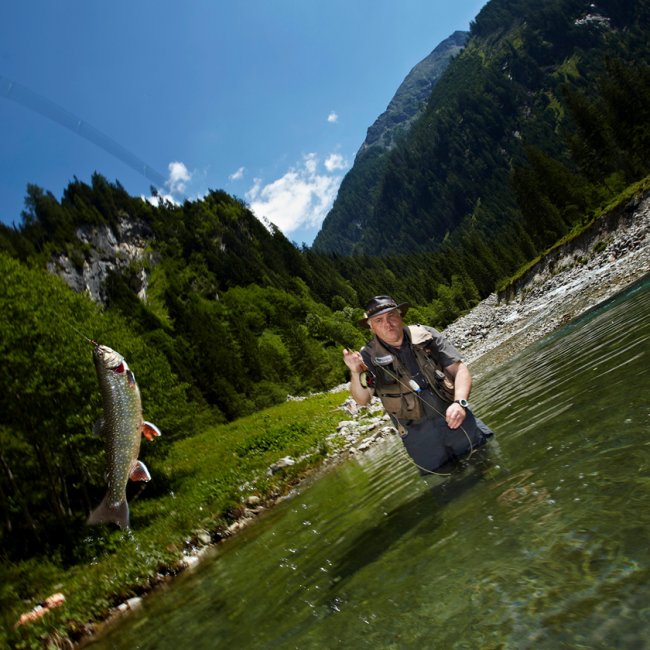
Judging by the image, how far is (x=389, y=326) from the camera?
19.8ft

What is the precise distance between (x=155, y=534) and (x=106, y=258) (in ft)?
411

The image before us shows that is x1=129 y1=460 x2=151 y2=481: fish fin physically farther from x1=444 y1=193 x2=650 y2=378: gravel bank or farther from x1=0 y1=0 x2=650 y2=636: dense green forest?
x1=444 y1=193 x2=650 y2=378: gravel bank

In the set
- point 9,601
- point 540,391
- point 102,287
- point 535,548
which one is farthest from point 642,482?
point 102,287

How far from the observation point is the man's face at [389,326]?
19.8ft

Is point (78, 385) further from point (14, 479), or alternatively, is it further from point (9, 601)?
point (9, 601)

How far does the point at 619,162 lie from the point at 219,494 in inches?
3460

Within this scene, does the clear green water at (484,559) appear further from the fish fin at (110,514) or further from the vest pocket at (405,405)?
the fish fin at (110,514)

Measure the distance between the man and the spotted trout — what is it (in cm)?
315

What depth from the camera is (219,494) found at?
1792cm

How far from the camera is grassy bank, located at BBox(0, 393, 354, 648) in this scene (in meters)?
9.77

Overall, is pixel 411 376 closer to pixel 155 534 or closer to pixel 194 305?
pixel 155 534

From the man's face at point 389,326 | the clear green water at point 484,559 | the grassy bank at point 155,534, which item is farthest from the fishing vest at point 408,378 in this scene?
the grassy bank at point 155,534

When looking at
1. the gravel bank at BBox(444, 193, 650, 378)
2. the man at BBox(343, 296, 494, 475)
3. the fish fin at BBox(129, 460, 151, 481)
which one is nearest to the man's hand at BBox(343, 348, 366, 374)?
the man at BBox(343, 296, 494, 475)

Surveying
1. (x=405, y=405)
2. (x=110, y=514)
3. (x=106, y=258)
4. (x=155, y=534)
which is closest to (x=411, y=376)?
(x=405, y=405)
